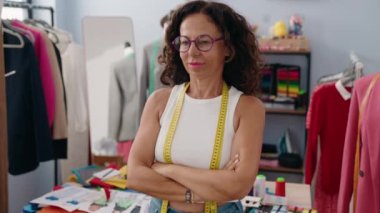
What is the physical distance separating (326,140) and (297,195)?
76 centimetres

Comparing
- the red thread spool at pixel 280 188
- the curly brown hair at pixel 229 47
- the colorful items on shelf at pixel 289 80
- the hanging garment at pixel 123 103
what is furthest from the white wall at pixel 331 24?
the curly brown hair at pixel 229 47

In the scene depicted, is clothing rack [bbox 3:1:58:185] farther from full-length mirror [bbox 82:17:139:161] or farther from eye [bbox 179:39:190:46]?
eye [bbox 179:39:190:46]

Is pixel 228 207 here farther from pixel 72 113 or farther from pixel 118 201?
pixel 72 113

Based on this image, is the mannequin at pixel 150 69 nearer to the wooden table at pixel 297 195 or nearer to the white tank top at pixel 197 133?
the wooden table at pixel 297 195

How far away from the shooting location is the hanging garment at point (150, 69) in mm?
2865

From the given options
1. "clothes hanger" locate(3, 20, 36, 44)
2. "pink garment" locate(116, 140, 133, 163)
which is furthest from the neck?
"pink garment" locate(116, 140, 133, 163)

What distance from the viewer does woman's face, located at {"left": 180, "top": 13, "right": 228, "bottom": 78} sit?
50.3 inches

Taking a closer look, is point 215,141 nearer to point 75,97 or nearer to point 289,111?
point 75,97

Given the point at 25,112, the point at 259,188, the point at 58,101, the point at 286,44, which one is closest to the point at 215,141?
the point at 259,188

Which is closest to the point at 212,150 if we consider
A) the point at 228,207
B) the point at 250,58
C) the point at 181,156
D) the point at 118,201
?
the point at 181,156

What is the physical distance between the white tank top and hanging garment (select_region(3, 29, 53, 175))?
1.34 meters

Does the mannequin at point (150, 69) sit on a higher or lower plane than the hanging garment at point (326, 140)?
higher

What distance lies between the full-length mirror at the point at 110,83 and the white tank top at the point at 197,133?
188 centimetres

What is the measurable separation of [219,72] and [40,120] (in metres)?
1.47
